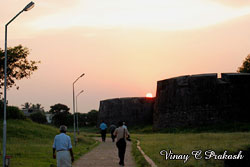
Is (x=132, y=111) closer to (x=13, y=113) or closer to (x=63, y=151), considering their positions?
(x=13, y=113)

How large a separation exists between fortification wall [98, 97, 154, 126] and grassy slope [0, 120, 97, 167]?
24233mm

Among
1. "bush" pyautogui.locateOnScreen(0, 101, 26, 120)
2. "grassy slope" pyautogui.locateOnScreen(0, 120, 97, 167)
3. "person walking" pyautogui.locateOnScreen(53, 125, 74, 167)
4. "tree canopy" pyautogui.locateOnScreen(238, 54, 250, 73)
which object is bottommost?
"grassy slope" pyautogui.locateOnScreen(0, 120, 97, 167)

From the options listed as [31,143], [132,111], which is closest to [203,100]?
[132,111]

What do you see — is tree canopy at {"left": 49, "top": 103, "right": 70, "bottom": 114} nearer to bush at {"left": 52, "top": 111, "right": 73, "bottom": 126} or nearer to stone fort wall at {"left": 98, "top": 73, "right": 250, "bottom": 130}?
bush at {"left": 52, "top": 111, "right": 73, "bottom": 126}

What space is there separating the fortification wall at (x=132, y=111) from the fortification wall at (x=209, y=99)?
51.9 ft

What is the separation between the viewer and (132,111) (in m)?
64.8

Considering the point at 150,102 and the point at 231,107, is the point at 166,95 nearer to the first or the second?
the point at 231,107

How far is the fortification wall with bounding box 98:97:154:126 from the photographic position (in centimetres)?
6438

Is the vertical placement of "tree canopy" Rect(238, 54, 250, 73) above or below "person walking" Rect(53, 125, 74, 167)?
above

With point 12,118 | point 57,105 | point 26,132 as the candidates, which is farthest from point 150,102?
point 57,105

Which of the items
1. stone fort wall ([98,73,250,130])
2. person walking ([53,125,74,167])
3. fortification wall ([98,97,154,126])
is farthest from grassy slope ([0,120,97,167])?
fortification wall ([98,97,154,126])

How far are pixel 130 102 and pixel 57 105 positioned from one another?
56888 millimetres

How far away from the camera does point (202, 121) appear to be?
149 feet

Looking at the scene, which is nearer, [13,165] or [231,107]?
[13,165]
